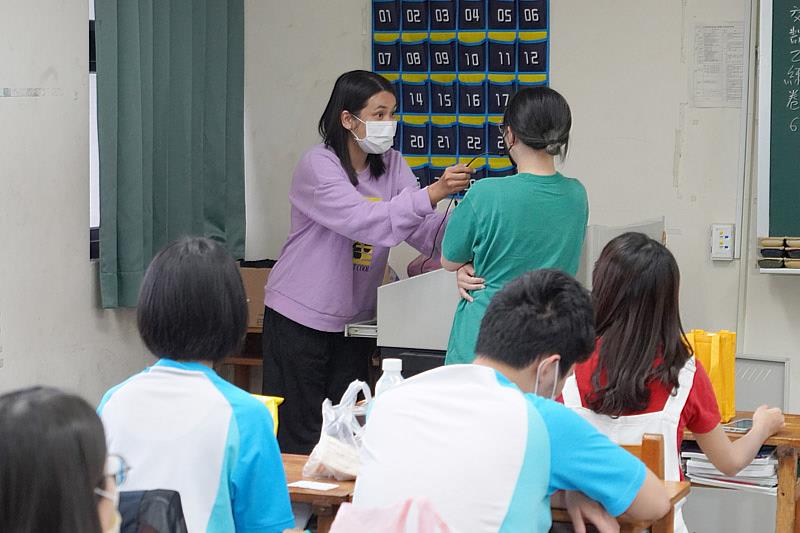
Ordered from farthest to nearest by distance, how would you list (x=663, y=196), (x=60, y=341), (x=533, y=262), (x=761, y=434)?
(x=663, y=196)
(x=60, y=341)
(x=533, y=262)
(x=761, y=434)

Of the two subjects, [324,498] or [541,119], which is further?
[541,119]

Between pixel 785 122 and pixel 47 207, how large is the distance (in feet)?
8.48

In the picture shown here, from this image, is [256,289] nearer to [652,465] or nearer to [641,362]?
[641,362]

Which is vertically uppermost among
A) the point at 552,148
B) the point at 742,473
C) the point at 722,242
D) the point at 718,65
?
the point at 718,65

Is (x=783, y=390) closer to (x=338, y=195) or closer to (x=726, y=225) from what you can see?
(x=726, y=225)

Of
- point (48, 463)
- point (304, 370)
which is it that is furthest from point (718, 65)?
point (48, 463)

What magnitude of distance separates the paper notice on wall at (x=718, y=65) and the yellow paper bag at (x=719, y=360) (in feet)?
4.89

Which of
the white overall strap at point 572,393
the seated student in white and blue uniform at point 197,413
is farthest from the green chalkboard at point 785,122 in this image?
the seated student in white and blue uniform at point 197,413

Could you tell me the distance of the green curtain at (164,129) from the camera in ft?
11.6

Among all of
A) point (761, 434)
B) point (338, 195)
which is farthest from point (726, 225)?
point (761, 434)

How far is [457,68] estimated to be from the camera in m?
4.38

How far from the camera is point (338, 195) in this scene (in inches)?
128

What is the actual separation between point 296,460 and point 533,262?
2.52 ft

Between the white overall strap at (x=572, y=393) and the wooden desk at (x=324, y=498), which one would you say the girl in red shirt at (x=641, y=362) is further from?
the wooden desk at (x=324, y=498)
